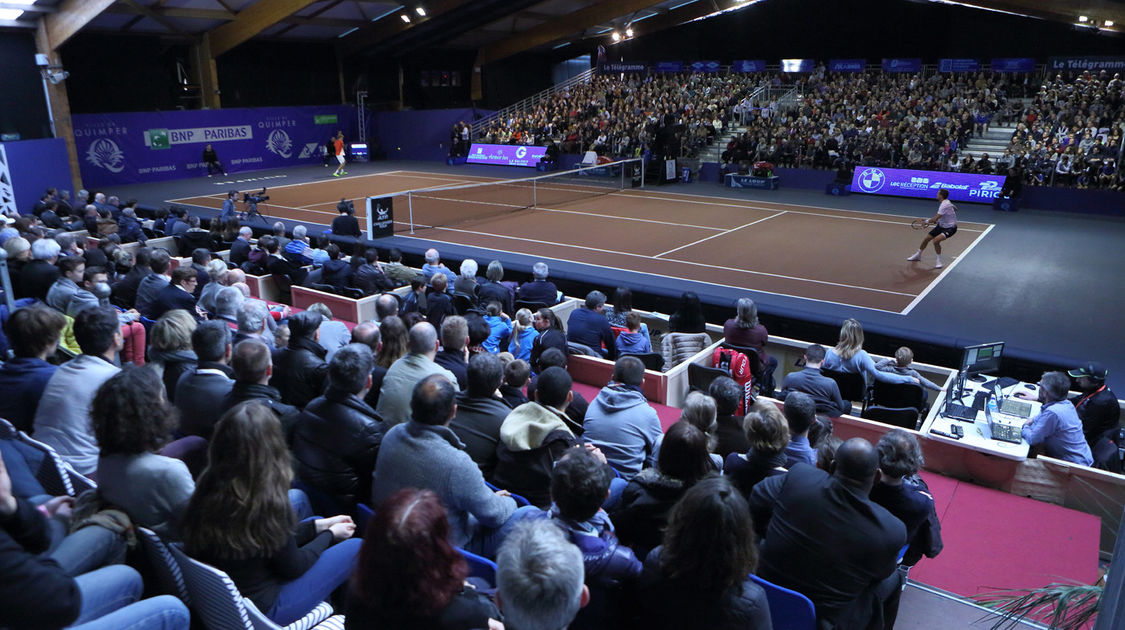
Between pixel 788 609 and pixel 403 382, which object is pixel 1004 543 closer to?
pixel 788 609

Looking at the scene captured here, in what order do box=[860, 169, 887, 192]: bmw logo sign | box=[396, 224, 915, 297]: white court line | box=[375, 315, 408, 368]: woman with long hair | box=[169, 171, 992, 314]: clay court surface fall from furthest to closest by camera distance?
box=[860, 169, 887, 192]: bmw logo sign → box=[169, 171, 992, 314]: clay court surface → box=[396, 224, 915, 297]: white court line → box=[375, 315, 408, 368]: woman with long hair

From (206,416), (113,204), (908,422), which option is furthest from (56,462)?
(113,204)

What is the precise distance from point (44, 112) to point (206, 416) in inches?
948

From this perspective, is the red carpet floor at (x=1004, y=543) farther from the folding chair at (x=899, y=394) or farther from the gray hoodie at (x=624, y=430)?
the gray hoodie at (x=624, y=430)

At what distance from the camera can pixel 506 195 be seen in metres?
22.8

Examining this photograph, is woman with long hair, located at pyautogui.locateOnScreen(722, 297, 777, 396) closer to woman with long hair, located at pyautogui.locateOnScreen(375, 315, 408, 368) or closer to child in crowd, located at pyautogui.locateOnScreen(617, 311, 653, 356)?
child in crowd, located at pyautogui.locateOnScreen(617, 311, 653, 356)

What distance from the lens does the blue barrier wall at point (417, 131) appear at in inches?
1299

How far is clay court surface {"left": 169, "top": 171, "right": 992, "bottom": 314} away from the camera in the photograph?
42.8 ft

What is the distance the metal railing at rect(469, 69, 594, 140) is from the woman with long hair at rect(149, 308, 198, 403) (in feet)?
92.9

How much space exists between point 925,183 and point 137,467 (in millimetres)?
22581

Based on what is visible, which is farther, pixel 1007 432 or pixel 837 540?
pixel 1007 432

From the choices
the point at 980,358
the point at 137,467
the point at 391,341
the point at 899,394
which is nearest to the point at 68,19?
the point at 391,341

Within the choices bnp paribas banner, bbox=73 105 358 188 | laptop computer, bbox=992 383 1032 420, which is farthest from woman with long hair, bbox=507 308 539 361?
bnp paribas banner, bbox=73 105 358 188

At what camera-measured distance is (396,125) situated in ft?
112
